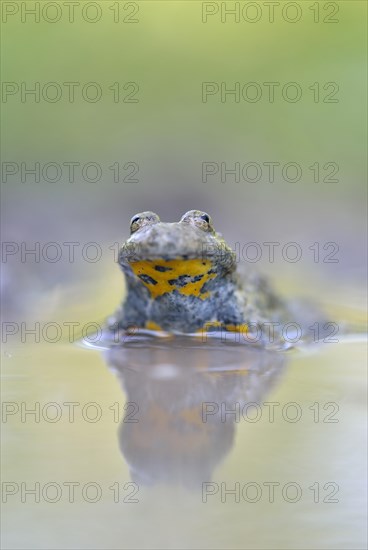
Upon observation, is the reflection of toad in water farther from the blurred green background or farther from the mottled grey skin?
the blurred green background

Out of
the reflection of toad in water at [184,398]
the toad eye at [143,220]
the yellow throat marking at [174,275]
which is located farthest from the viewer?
the toad eye at [143,220]

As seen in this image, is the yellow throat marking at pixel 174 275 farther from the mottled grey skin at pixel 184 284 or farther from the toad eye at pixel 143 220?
the toad eye at pixel 143 220

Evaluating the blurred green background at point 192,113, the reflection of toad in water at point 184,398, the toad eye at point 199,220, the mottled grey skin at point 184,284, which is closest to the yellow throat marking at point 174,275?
the mottled grey skin at point 184,284

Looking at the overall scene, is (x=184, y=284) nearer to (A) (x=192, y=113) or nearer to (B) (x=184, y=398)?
(B) (x=184, y=398)

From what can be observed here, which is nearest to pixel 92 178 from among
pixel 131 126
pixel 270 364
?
pixel 131 126

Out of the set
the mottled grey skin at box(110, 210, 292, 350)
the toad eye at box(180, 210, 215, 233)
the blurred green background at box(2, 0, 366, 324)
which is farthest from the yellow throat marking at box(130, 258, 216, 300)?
the blurred green background at box(2, 0, 366, 324)

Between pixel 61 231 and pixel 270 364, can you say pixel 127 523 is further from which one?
pixel 61 231
